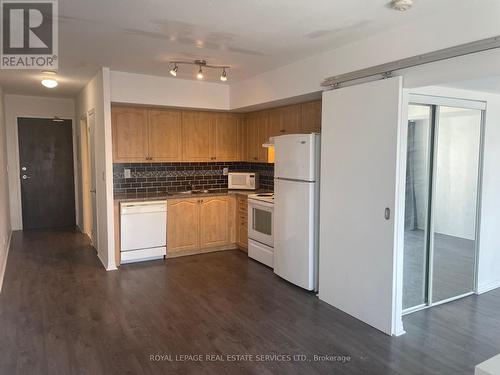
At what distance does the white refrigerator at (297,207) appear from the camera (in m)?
3.88

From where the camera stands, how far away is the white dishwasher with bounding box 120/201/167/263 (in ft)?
16.2

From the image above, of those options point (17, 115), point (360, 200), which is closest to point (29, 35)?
point (360, 200)

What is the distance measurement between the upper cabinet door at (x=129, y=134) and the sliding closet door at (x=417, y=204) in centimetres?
360

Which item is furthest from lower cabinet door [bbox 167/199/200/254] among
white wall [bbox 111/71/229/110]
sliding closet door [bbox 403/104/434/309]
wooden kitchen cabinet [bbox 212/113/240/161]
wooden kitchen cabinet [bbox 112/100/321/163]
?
sliding closet door [bbox 403/104/434/309]

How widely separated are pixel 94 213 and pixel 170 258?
1442 mm

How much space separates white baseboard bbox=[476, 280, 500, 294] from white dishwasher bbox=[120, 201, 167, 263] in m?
3.87

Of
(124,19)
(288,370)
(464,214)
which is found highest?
(124,19)

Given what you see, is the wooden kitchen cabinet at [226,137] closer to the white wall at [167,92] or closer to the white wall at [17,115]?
the white wall at [167,92]

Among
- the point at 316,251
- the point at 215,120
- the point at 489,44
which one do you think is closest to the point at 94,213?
the point at 215,120

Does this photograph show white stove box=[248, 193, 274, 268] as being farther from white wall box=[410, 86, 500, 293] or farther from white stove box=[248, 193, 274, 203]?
white wall box=[410, 86, 500, 293]

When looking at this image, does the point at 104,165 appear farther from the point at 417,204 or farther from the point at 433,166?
the point at 433,166

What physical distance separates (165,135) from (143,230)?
1.45 metres

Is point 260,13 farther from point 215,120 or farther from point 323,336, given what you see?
point 215,120

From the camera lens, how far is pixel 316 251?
3979mm
